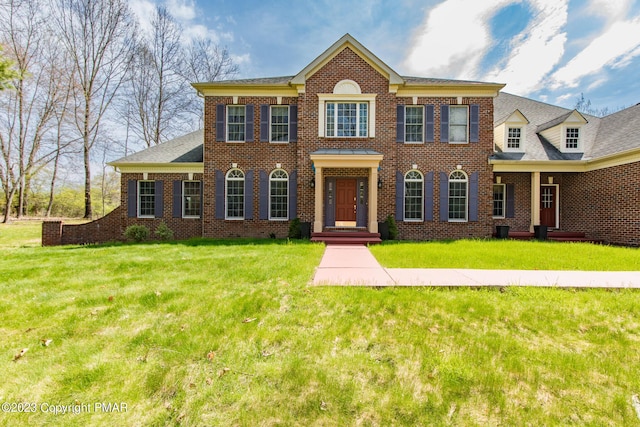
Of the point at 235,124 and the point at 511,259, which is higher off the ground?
the point at 235,124

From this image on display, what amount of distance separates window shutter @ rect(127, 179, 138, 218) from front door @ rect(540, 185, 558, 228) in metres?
19.1

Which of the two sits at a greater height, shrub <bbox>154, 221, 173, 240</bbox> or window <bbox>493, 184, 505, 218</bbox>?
window <bbox>493, 184, 505, 218</bbox>

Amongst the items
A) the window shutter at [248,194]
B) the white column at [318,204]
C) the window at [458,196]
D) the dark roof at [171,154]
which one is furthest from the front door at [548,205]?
the dark roof at [171,154]

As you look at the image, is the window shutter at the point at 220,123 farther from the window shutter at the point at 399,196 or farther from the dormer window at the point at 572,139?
the dormer window at the point at 572,139

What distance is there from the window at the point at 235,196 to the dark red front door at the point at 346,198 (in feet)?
14.1

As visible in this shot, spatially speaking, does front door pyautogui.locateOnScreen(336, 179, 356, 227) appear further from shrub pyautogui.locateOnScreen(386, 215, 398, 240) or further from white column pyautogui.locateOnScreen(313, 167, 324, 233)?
shrub pyautogui.locateOnScreen(386, 215, 398, 240)

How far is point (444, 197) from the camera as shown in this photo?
11828mm

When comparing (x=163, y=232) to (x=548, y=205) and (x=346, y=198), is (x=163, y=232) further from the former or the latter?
(x=548, y=205)

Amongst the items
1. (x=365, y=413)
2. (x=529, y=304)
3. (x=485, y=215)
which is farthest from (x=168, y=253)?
(x=485, y=215)

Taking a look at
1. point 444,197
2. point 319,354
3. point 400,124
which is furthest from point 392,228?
point 319,354

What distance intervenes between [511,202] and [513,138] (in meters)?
2.94

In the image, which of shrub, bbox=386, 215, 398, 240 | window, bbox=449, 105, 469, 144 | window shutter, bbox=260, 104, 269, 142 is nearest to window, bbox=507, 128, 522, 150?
window, bbox=449, 105, 469, 144

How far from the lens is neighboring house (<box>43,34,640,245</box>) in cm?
1162

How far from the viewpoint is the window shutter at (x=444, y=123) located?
38.7 feet
